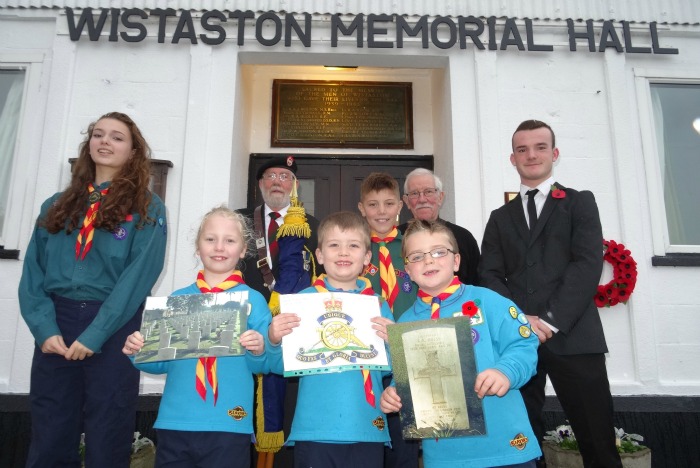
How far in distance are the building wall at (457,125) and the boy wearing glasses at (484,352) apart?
2600 mm

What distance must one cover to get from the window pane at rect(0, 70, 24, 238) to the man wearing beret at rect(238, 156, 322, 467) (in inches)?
113

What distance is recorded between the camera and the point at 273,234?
11.0 feet

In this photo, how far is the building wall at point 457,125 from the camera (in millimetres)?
4492

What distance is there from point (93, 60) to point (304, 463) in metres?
4.56

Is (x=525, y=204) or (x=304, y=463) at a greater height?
(x=525, y=204)

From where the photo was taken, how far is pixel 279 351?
6.98 ft

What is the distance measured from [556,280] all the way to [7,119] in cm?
521

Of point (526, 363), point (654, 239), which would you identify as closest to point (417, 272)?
point (526, 363)

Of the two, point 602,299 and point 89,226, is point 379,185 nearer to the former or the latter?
point 89,226

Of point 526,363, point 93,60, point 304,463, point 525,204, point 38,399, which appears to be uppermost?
point 93,60

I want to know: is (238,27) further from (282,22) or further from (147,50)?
(147,50)

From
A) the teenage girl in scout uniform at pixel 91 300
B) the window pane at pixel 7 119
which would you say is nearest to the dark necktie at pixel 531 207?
A: the teenage girl in scout uniform at pixel 91 300

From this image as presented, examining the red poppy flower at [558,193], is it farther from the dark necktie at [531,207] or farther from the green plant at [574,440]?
the green plant at [574,440]

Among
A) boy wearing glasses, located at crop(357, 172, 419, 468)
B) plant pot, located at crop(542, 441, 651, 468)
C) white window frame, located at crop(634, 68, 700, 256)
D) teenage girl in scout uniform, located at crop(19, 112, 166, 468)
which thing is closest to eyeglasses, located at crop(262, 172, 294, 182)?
boy wearing glasses, located at crop(357, 172, 419, 468)
